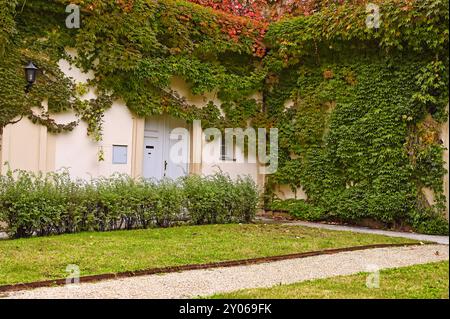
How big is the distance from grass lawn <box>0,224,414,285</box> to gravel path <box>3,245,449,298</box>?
1.36 ft

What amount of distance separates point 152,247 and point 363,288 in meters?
3.29

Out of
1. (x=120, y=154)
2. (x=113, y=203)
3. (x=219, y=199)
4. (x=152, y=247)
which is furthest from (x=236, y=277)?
(x=120, y=154)

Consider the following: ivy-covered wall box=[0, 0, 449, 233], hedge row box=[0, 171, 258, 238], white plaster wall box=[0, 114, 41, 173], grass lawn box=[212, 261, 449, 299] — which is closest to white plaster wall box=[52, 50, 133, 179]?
ivy-covered wall box=[0, 0, 449, 233]

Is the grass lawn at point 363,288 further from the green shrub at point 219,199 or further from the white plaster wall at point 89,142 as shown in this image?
the white plaster wall at point 89,142

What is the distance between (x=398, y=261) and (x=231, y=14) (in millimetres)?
8506

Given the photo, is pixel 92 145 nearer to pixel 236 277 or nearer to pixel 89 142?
pixel 89 142

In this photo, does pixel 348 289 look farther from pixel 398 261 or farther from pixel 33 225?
pixel 33 225

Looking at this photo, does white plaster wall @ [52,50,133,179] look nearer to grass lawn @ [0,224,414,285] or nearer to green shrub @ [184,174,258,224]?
green shrub @ [184,174,258,224]

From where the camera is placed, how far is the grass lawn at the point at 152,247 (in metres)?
6.07

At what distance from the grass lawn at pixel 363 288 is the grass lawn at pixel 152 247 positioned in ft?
5.57

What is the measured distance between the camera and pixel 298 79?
13023 mm

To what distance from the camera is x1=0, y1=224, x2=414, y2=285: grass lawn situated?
6073 millimetres

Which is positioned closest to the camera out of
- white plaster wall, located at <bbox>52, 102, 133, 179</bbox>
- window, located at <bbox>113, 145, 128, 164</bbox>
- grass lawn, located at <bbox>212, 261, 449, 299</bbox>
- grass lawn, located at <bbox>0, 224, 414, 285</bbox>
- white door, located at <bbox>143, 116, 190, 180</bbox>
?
grass lawn, located at <bbox>212, 261, 449, 299</bbox>

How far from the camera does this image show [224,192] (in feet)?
34.9
